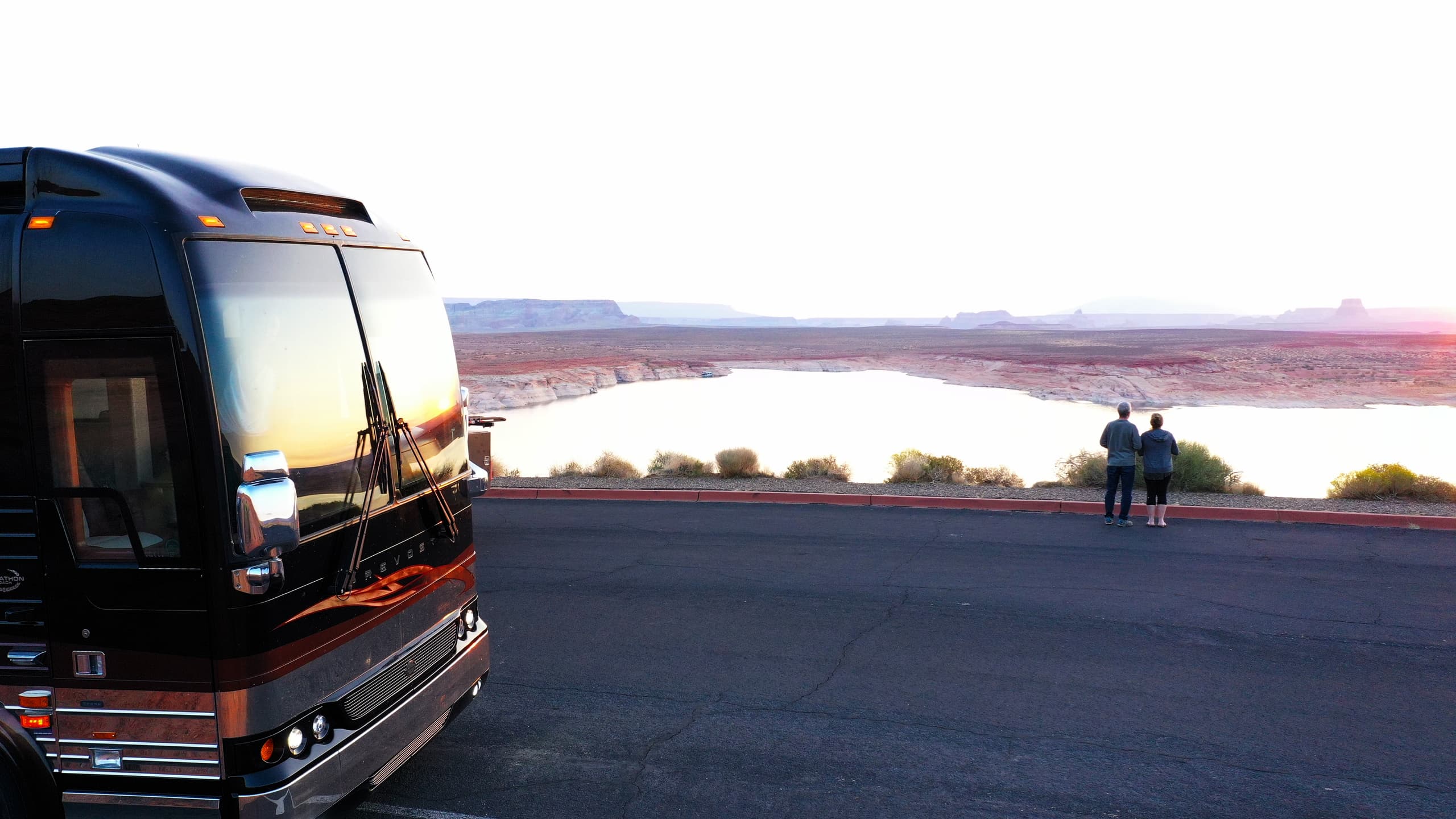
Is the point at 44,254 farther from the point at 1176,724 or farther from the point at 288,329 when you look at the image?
the point at 1176,724

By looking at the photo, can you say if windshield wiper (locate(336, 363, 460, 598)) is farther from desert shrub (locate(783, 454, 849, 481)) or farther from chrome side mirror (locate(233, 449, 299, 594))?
desert shrub (locate(783, 454, 849, 481))

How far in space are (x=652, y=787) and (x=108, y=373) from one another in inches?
122

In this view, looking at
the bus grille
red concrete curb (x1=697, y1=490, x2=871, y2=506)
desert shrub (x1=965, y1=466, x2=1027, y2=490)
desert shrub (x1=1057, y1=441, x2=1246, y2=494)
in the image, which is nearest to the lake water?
desert shrub (x1=965, y1=466, x2=1027, y2=490)

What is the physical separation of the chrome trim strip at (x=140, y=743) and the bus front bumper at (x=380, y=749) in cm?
24

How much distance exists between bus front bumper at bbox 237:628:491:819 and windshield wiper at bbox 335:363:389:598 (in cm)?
67

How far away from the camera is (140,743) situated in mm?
3500

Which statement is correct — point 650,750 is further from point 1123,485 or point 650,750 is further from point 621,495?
point 621,495

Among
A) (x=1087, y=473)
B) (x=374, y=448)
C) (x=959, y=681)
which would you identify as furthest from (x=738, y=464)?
(x=374, y=448)

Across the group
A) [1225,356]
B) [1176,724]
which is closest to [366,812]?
[1176,724]

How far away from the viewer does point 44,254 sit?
3492 millimetres

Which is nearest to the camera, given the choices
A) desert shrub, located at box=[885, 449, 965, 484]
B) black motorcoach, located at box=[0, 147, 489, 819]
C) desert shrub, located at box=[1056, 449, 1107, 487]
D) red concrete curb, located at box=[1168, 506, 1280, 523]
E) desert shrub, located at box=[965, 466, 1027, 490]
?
black motorcoach, located at box=[0, 147, 489, 819]

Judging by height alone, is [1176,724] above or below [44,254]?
below

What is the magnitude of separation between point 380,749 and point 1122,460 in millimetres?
9801

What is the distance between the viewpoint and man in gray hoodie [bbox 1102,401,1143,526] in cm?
1138
